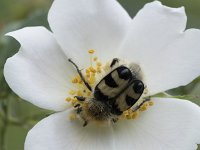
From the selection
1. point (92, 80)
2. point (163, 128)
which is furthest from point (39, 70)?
point (163, 128)

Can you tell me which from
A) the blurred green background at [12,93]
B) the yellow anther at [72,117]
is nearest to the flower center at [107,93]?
the yellow anther at [72,117]

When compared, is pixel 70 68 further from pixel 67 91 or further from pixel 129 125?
pixel 129 125

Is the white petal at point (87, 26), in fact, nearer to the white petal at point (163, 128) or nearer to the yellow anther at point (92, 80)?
the yellow anther at point (92, 80)

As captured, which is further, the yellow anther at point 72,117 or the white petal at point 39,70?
the yellow anther at point 72,117

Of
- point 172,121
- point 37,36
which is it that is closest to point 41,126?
point 37,36

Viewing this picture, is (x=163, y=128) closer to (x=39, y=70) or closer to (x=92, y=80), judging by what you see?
(x=92, y=80)

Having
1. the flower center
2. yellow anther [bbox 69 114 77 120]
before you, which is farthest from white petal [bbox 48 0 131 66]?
yellow anther [bbox 69 114 77 120]
